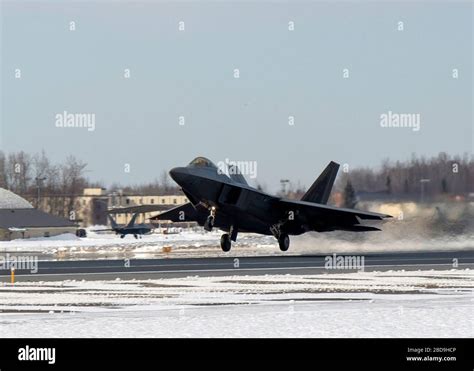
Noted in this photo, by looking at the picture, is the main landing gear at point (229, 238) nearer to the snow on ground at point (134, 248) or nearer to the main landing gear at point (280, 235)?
the main landing gear at point (280, 235)

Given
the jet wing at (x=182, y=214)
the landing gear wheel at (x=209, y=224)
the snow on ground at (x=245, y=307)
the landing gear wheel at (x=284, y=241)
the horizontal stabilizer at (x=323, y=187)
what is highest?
the horizontal stabilizer at (x=323, y=187)

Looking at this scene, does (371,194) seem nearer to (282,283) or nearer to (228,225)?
(228,225)

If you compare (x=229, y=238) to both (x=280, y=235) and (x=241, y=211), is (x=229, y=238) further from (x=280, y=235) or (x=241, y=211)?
(x=280, y=235)

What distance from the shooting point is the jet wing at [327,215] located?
37469 mm

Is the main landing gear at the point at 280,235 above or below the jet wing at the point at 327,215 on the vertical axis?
below

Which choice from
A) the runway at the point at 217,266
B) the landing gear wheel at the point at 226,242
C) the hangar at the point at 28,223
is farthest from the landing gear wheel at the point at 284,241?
the hangar at the point at 28,223

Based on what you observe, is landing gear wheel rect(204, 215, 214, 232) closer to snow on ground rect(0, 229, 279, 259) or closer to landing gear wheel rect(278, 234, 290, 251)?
landing gear wheel rect(278, 234, 290, 251)

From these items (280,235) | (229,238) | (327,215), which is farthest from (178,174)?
(327,215)

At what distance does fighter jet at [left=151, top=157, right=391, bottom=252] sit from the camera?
110 feet

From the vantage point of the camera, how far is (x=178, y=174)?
32844 mm

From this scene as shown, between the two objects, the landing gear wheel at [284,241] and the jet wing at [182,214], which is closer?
the landing gear wheel at [284,241]

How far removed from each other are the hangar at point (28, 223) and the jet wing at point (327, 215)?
168ft

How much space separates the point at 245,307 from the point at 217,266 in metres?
12.7

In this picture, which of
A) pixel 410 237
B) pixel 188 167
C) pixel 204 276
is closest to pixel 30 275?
pixel 204 276
